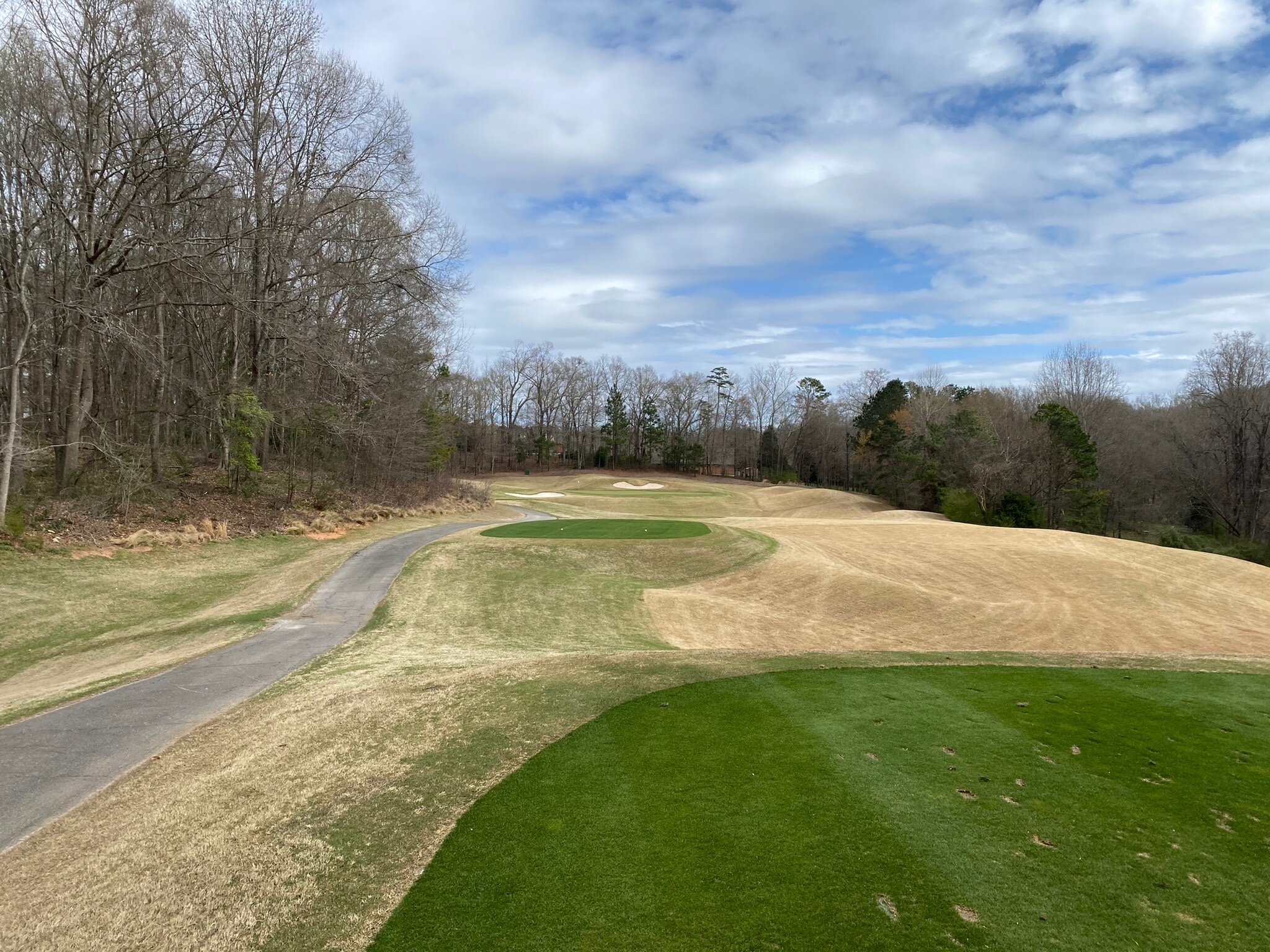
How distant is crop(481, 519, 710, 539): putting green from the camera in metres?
22.3

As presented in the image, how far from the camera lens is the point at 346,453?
3222cm

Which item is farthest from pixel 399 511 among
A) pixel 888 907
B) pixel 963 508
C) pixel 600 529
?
pixel 963 508

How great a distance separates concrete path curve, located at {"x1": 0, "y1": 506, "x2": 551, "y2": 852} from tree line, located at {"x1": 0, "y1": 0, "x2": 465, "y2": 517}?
400 inches

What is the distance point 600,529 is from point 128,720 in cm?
1710

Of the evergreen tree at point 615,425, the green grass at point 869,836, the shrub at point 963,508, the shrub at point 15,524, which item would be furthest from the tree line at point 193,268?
the evergreen tree at point 615,425

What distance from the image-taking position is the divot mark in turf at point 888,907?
340cm

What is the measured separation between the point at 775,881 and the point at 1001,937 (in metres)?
1.15

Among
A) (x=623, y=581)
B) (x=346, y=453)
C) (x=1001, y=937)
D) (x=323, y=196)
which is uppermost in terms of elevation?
(x=323, y=196)

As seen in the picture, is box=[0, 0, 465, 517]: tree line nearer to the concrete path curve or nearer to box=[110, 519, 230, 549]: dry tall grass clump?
box=[110, 519, 230, 549]: dry tall grass clump

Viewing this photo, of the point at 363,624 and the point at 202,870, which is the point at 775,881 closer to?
the point at 202,870

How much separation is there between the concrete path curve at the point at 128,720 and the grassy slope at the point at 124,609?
631mm

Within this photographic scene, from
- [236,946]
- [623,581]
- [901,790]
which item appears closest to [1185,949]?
[901,790]

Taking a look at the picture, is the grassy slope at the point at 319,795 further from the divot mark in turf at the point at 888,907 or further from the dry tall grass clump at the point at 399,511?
the dry tall grass clump at the point at 399,511

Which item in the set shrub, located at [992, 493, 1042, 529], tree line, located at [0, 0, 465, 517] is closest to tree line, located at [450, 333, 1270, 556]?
shrub, located at [992, 493, 1042, 529]
